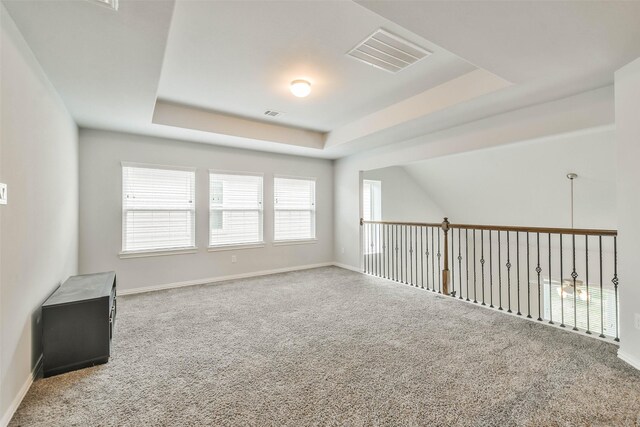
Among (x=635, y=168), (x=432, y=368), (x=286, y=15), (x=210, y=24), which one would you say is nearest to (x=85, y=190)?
(x=210, y=24)

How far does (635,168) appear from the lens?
7.44 feet

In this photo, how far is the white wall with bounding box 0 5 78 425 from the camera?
176 cm

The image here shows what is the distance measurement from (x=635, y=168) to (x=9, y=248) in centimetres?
441

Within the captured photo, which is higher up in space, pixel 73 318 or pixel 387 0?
pixel 387 0

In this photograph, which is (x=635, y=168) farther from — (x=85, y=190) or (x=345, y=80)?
(x=85, y=190)

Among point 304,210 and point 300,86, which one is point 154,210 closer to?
point 304,210

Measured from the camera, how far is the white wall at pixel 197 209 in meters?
4.13

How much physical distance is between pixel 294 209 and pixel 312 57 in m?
3.58

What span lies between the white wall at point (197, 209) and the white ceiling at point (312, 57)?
412mm

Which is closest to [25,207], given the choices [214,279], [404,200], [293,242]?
[214,279]

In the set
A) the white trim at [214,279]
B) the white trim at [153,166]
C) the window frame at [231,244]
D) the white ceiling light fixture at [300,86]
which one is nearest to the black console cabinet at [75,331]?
the white trim at [214,279]

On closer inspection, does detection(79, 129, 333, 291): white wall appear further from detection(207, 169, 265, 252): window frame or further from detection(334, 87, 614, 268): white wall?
detection(334, 87, 614, 268): white wall

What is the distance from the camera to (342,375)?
215 cm

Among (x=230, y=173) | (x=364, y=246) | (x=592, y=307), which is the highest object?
(x=230, y=173)
